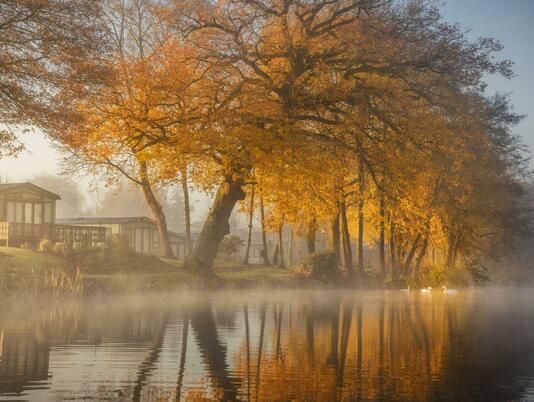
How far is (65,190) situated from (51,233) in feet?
409

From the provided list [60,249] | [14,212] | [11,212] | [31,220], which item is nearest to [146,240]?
[31,220]

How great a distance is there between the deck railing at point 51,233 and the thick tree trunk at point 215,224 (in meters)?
12.3

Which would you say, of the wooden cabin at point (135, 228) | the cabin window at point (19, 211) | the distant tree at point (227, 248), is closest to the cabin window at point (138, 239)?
the wooden cabin at point (135, 228)

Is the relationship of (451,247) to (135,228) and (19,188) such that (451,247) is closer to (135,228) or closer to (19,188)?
(135,228)

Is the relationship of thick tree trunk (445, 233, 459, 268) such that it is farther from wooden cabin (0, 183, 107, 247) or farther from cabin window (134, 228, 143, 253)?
cabin window (134, 228, 143, 253)

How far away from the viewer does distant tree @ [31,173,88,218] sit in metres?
168

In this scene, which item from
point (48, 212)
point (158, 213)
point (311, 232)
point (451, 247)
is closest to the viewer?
point (158, 213)

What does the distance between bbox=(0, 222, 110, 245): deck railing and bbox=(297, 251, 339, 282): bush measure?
12923 millimetres

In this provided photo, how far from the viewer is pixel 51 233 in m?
50.6

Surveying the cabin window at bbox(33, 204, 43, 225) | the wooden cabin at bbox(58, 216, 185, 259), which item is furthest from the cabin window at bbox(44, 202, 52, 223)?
the wooden cabin at bbox(58, 216, 185, 259)

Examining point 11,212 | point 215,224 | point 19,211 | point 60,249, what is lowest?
point 60,249

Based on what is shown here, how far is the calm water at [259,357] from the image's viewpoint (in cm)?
955

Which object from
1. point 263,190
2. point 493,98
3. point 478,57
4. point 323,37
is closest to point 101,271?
point 263,190

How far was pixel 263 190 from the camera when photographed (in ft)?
125
